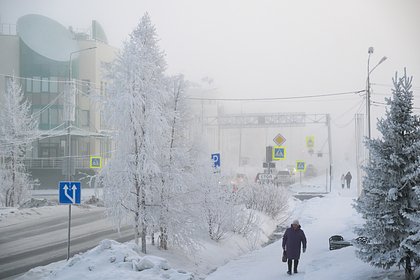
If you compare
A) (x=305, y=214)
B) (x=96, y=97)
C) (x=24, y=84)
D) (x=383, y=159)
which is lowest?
(x=305, y=214)

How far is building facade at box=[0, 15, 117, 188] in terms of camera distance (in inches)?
2035

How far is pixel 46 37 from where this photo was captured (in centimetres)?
5297

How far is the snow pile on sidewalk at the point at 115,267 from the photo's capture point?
393 inches

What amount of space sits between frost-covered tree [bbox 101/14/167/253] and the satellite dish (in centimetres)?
4232

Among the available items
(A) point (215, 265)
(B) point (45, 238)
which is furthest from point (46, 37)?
(A) point (215, 265)

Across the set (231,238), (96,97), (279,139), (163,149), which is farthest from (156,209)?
(279,139)

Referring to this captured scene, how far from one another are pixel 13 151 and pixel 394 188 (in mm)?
24678

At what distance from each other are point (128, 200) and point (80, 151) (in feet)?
143

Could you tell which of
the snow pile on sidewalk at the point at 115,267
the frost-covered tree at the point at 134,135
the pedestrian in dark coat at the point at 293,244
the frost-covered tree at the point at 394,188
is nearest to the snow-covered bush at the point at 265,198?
the frost-covered tree at the point at 134,135

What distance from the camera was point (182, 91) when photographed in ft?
52.4

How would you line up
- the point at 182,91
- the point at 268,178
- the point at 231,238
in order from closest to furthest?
the point at 182,91, the point at 231,238, the point at 268,178

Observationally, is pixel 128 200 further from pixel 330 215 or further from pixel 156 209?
pixel 330 215

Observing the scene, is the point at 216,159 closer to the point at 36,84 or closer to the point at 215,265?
the point at 215,265

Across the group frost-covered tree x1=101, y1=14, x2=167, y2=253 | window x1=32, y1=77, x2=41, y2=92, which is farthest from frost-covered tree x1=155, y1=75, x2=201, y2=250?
window x1=32, y1=77, x2=41, y2=92
